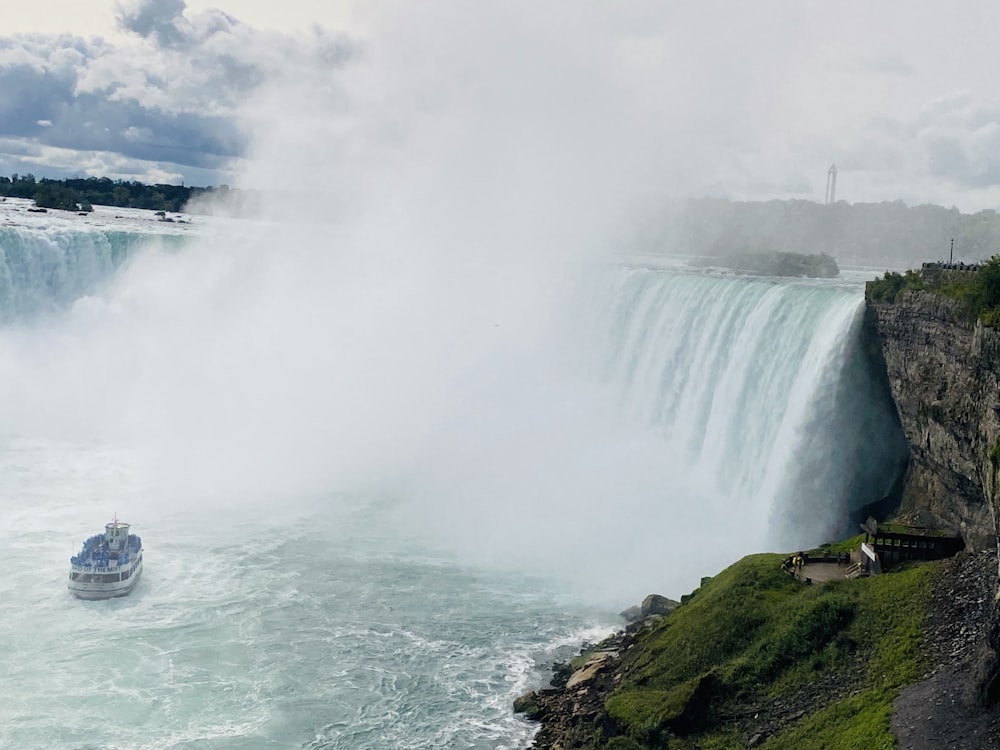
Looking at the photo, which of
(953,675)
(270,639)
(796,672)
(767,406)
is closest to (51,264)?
(270,639)

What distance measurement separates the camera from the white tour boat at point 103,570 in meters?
21.8

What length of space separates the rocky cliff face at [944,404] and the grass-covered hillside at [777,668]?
7.62 feet

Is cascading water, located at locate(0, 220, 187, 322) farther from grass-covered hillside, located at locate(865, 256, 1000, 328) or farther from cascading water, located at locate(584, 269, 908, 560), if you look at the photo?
grass-covered hillside, located at locate(865, 256, 1000, 328)

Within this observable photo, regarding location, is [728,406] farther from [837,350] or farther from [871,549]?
[871,549]

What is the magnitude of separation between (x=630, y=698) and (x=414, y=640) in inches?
209

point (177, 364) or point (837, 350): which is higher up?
point (837, 350)

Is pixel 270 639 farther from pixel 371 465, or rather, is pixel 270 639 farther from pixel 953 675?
pixel 371 465

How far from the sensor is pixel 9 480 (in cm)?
3003

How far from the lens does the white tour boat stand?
71.6 ft

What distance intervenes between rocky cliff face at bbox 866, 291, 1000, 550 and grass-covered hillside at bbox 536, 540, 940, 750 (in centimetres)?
232

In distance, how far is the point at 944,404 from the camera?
19.4 m

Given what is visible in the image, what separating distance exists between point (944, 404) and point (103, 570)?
53.9 ft

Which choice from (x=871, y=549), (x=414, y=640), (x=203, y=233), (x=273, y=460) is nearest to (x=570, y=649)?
(x=414, y=640)

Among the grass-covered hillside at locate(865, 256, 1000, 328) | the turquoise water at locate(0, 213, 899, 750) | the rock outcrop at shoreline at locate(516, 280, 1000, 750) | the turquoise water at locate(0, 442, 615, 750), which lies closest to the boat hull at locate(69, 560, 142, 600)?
the turquoise water at locate(0, 442, 615, 750)
